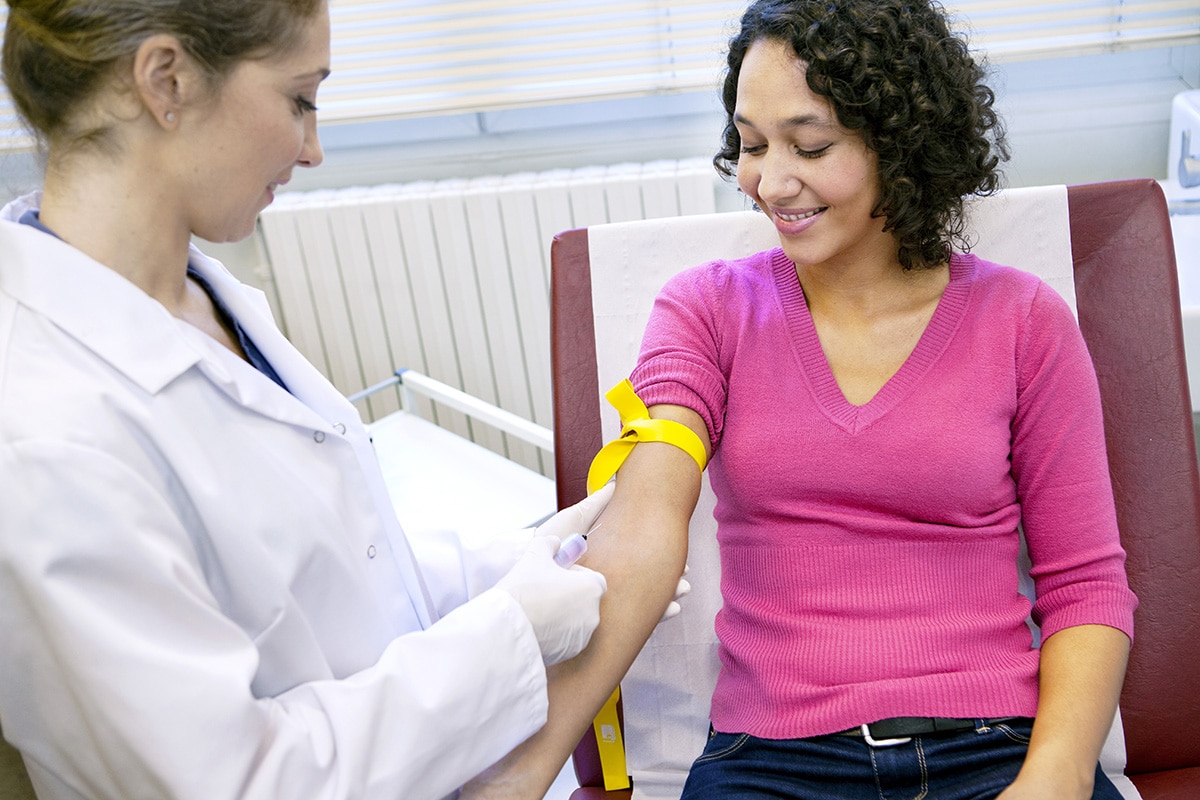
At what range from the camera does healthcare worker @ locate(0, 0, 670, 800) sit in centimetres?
74

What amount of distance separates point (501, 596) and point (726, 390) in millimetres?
482

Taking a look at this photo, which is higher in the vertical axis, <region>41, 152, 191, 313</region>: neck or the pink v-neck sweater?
<region>41, 152, 191, 313</region>: neck

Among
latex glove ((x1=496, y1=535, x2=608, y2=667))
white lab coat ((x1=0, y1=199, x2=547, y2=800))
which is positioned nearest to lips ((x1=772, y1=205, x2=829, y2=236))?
latex glove ((x1=496, y1=535, x2=608, y2=667))

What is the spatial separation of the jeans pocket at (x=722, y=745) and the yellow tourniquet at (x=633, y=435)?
311mm

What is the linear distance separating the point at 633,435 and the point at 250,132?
0.58 metres

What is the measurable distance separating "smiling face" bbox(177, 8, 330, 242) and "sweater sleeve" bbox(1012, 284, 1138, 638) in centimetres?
84

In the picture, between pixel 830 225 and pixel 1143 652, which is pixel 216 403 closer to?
pixel 830 225

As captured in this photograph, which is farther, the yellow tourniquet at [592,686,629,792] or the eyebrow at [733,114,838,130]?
the yellow tourniquet at [592,686,629,792]

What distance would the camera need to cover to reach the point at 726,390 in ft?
4.37

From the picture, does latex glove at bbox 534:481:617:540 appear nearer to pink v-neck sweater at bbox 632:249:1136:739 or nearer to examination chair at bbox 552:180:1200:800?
pink v-neck sweater at bbox 632:249:1136:739

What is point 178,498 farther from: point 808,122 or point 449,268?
point 449,268

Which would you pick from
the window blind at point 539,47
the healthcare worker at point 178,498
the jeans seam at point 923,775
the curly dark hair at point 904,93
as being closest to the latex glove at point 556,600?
the healthcare worker at point 178,498

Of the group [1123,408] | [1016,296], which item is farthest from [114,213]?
[1123,408]

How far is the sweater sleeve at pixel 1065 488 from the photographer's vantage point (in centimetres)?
118
